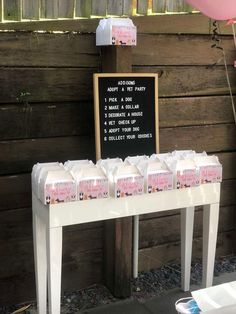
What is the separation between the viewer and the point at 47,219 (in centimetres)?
259

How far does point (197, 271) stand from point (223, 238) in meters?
0.43

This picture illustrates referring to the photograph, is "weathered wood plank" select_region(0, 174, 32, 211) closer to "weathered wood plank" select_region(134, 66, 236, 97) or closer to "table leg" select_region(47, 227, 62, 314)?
"table leg" select_region(47, 227, 62, 314)

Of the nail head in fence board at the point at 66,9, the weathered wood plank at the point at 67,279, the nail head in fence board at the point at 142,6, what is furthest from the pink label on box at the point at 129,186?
the nail head in fence board at the point at 142,6

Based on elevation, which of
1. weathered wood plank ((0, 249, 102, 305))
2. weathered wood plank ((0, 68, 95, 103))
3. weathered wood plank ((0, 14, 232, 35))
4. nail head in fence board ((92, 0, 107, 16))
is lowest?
weathered wood plank ((0, 249, 102, 305))

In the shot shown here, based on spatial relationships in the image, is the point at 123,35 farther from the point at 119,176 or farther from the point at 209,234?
the point at 209,234

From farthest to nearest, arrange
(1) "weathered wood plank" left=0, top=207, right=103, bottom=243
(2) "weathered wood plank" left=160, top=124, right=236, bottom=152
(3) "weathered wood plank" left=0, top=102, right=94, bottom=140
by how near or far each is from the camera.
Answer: (2) "weathered wood plank" left=160, top=124, right=236, bottom=152 < (1) "weathered wood plank" left=0, top=207, right=103, bottom=243 < (3) "weathered wood plank" left=0, top=102, right=94, bottom=140

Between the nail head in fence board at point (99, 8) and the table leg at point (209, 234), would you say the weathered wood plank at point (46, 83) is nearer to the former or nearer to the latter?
the nail head in fence board at point (99, 8)

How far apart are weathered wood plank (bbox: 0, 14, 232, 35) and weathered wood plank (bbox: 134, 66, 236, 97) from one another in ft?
0.93

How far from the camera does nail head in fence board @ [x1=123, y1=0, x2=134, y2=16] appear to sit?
3.31 metres

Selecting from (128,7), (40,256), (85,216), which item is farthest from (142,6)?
(40,256)

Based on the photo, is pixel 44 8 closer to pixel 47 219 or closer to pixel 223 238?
pixel 47 219

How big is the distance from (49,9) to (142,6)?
721mm

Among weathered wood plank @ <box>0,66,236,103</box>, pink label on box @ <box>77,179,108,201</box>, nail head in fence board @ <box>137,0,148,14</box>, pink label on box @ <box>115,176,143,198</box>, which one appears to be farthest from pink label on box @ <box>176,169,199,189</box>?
nail head in fence board @ <box>137,0,148,14</box>

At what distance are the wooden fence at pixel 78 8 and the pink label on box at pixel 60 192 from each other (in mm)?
1183
